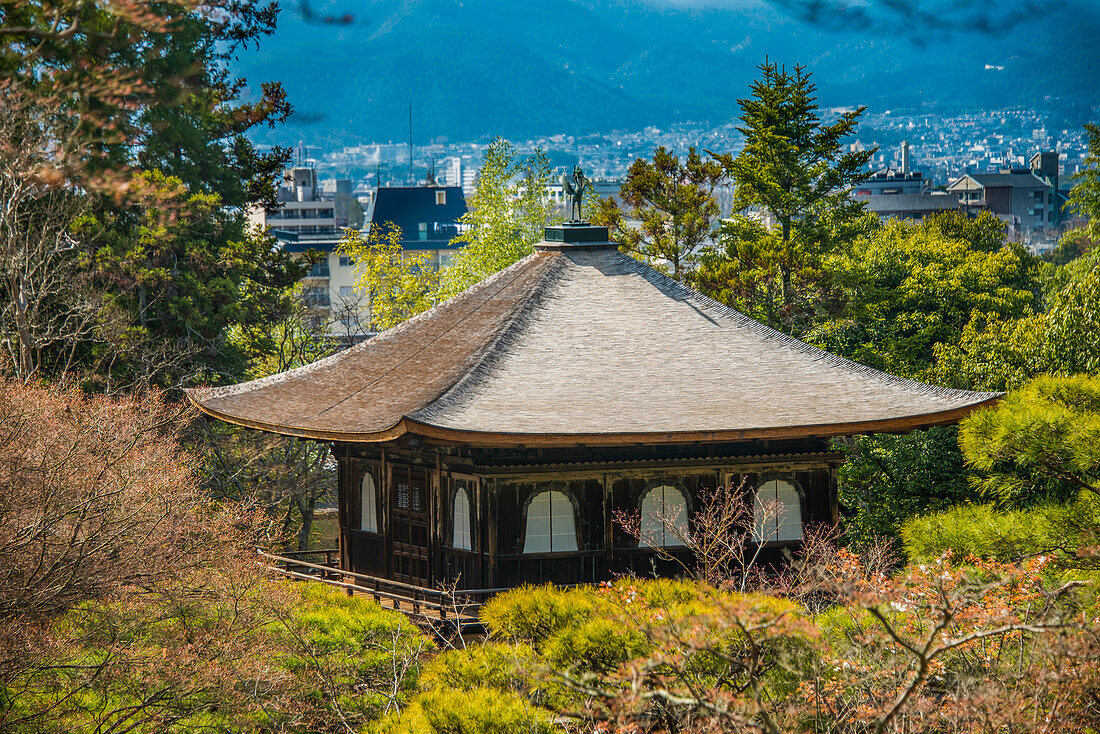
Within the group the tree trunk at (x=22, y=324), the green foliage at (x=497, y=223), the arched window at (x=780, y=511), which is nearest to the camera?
the arched window at (x=780, y=511)

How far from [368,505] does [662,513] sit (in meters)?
6.01

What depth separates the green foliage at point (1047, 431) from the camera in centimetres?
1460

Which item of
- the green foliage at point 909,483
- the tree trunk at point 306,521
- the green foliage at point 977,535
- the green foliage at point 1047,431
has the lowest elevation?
the tree trunk at point 306,521

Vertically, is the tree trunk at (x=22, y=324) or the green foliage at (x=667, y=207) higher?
the green foliage at (x=667, y=207)

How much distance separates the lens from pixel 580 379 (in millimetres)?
22578

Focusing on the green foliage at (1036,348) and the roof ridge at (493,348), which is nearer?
the roof ridge at (493,348)

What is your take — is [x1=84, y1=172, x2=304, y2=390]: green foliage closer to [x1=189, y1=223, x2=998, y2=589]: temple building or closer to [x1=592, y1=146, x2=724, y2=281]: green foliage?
[x1=189, y1=223, x2=998, y2=589]: temple building

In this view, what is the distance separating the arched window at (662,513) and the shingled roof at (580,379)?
1694mm

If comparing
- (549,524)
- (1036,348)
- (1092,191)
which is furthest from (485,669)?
(1092,191)

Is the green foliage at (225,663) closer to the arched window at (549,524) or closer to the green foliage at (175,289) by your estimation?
the arched window at (549,524)

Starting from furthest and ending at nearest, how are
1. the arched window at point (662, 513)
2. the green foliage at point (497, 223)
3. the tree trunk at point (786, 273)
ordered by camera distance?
1. the green foliage at point (497, 223)
2. the tree trunk at point (786, 273)
3. the arched window at point (662, 513)

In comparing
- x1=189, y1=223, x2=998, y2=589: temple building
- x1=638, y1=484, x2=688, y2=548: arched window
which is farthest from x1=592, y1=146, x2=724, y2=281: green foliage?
x1=638, y1=484, x2=688, y2=548: arched window

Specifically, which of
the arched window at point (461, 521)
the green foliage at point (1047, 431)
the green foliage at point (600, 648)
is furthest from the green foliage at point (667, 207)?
the green foliage at point (600, 648)

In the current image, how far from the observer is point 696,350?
24.0 metres
